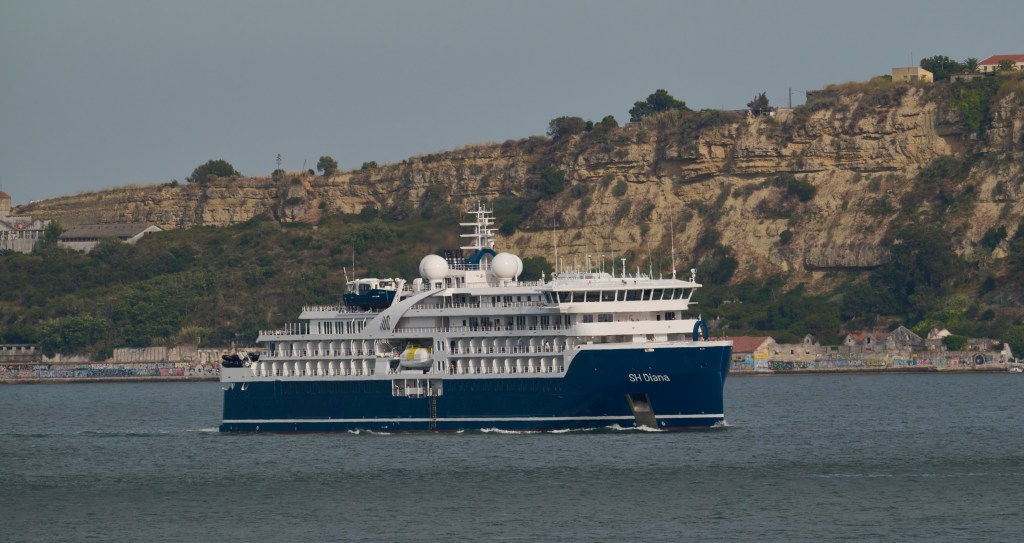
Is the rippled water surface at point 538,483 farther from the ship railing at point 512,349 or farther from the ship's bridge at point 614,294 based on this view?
the ship's bridge at point 614,294

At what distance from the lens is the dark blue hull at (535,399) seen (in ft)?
231

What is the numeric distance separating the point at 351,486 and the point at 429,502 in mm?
4818

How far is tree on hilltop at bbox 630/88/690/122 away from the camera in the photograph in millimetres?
187750

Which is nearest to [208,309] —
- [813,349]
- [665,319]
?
[813,349]

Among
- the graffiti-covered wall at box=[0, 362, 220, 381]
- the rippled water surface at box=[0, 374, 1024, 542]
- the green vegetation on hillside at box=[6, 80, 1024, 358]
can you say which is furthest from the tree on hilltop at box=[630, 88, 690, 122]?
the rippled water surface at box=[0, 374, 1024, 542]

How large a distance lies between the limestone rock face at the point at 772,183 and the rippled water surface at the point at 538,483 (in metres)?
71.5

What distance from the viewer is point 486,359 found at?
74250 mm

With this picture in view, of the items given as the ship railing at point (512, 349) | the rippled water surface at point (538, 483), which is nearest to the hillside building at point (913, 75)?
the rippled water surface at point (538, 483)

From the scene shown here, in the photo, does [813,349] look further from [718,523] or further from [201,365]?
[718,523]

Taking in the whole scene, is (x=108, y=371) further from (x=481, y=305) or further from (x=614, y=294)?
(x=614, y=294)

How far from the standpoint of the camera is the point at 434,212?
189 meters

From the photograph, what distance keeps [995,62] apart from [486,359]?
112327 mm

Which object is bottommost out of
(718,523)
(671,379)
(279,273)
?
(718,523)

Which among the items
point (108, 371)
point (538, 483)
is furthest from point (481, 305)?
point (108, 371)
